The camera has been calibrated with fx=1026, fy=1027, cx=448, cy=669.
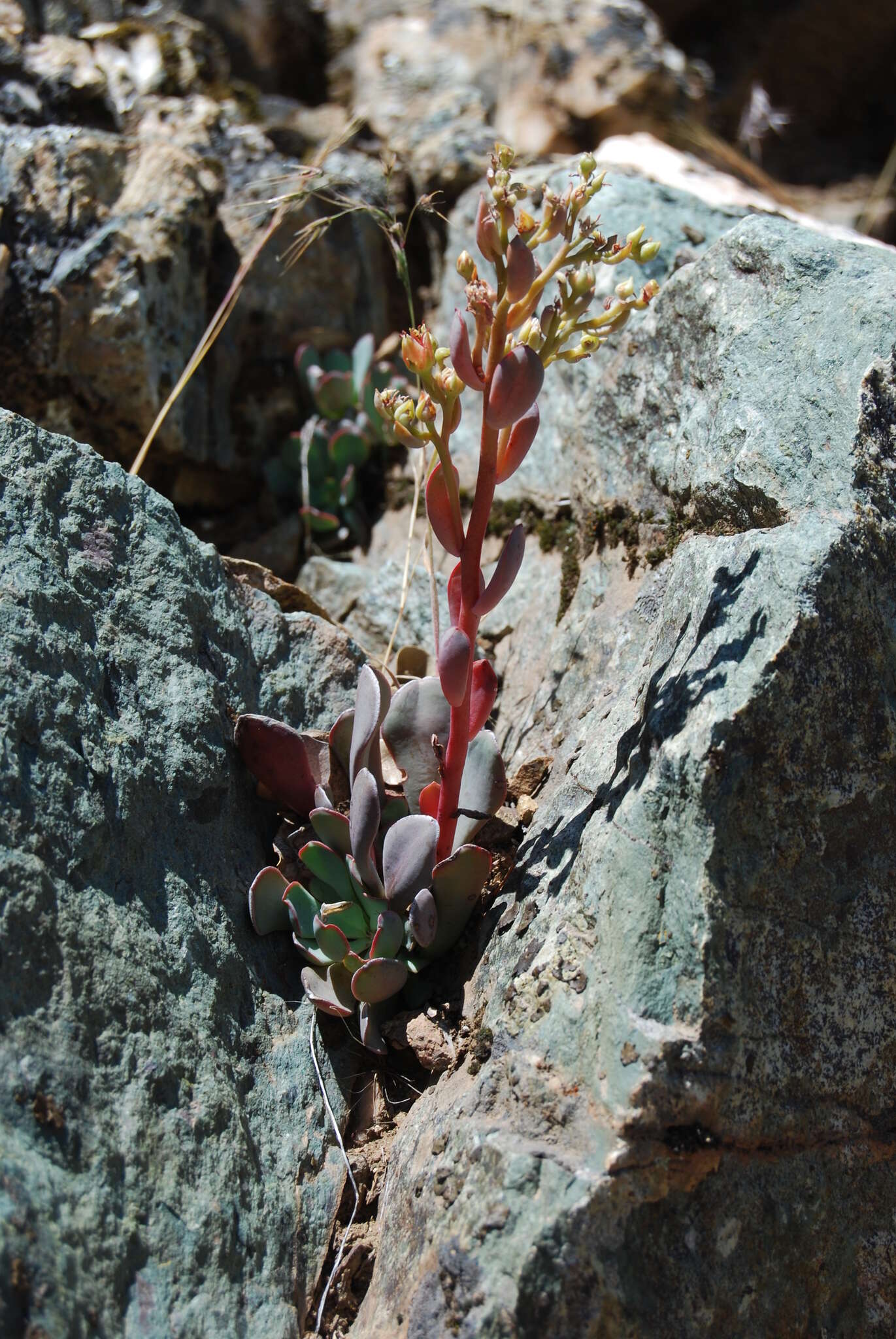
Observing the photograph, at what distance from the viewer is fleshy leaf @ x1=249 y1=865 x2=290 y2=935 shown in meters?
2.35

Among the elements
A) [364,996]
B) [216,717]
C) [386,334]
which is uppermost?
[386,334]

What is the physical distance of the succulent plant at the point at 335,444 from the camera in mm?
3914

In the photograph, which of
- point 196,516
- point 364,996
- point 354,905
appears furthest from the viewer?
point 196,516

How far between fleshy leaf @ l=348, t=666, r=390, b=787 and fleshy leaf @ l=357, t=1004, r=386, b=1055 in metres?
0.52

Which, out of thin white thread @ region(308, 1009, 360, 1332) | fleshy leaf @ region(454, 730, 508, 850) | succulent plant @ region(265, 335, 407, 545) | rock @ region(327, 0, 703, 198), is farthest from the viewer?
rock @ region(327, 0, 703, 198)

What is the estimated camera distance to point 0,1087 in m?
1.76

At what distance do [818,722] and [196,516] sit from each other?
2.73m

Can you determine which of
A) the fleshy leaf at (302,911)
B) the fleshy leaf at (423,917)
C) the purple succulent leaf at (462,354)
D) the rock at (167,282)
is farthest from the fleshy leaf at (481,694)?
the rock at (167,282)

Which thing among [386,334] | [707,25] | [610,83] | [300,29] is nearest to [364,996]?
[386,334]

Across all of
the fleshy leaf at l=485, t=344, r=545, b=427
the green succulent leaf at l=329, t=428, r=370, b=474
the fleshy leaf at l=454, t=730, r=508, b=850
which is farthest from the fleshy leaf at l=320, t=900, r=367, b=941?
the green succulent leaf at l=329, t=428, r=370, b=474

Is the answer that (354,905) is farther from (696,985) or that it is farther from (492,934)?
(696,985)

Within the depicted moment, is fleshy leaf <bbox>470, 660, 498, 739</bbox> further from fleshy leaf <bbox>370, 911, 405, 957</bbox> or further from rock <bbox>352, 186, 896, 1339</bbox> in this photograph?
fleshy leaf <bbox>370, 911, 405, 957</bbox>

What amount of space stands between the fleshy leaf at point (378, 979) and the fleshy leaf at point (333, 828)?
32cm

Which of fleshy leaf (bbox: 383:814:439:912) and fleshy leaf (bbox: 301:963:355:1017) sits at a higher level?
fleshy leaf (bbox: 383:814:439:912)
